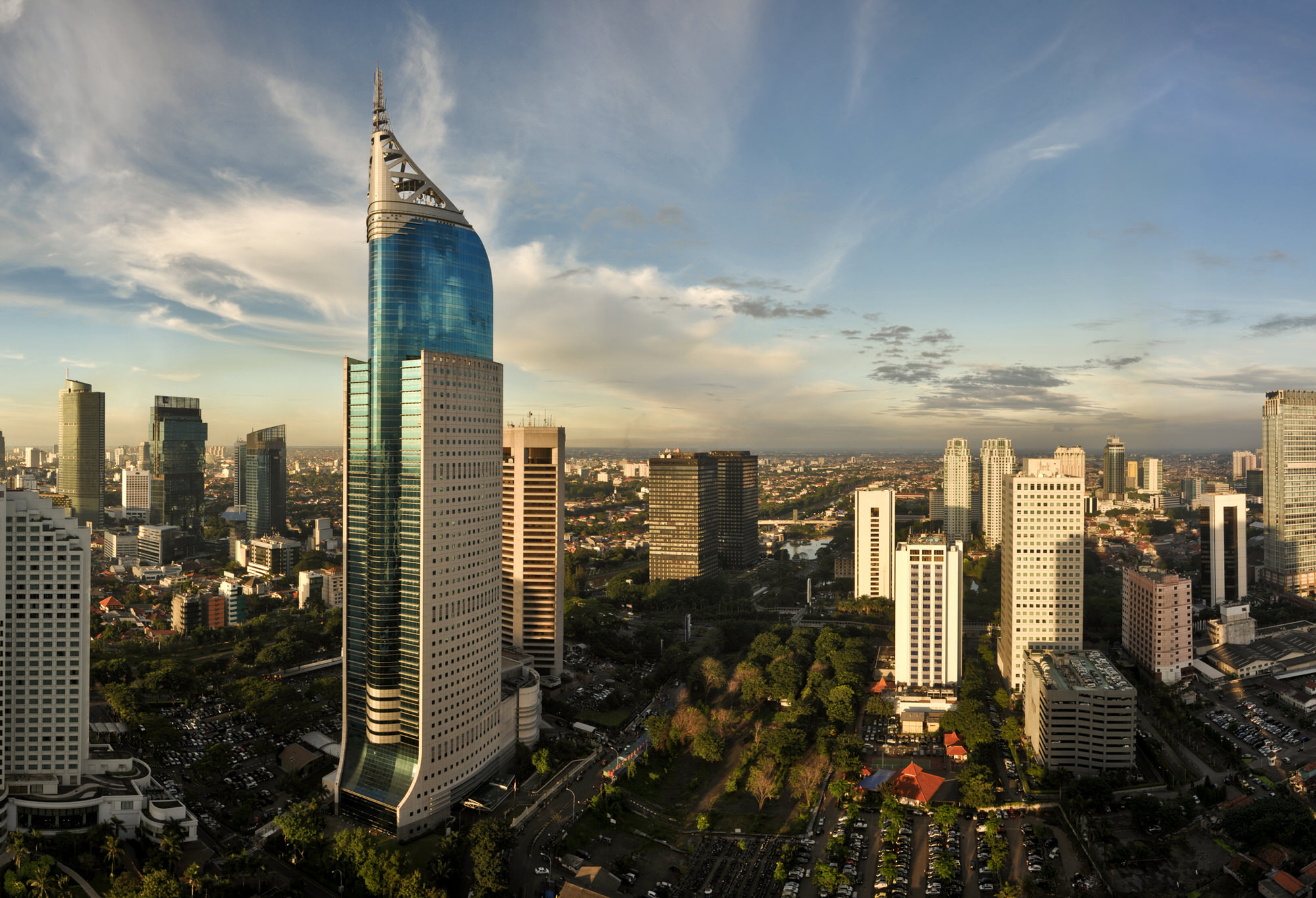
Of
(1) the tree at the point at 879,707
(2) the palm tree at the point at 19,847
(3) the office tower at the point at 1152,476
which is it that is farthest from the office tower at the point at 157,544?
(3) the office tower at the point at 1152,476

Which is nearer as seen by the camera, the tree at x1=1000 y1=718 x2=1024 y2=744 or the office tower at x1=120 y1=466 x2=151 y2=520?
the tree at x1=1000 y1=718 x2=1024 y2=744

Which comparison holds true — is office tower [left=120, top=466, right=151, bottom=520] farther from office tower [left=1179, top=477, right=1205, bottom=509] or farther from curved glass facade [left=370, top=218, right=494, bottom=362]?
office tower [left=1179, top=477, right=1205, bottom=509]

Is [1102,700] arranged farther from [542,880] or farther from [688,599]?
[688,599]

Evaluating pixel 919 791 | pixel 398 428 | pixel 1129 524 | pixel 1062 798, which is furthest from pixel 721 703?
pixel 1129 524

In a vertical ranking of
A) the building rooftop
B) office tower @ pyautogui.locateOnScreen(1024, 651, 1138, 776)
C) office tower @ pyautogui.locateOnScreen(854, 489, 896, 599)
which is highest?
office tower @ pyautogui.locateOnScreen(854, 489, 896, 599)

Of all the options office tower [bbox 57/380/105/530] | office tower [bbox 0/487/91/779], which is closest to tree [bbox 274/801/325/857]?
office tower [bbox 0/487/91/779]

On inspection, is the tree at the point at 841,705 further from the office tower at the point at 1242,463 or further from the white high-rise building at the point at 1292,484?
the office tower at the point at 1242,463
